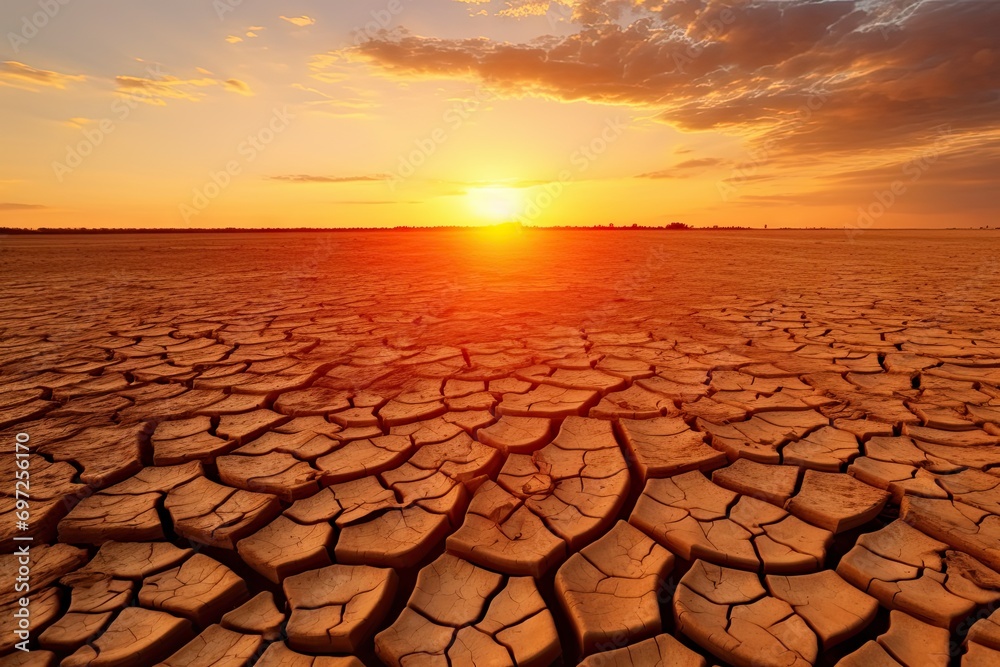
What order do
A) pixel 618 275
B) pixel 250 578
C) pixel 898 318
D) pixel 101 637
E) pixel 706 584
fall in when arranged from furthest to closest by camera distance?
pixel 618 275 < pixel 898 318 < pixel 250 578 < pixel 706 584 < pixel 101 637

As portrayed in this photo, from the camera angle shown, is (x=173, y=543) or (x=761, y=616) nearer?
(x=761, y=616)

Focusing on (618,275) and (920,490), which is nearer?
(920,490)

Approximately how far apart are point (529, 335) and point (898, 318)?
2.92 meters

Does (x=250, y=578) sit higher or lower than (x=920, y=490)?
lower

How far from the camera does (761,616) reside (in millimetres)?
1100

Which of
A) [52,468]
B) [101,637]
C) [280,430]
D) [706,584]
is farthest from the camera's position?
[280,430]

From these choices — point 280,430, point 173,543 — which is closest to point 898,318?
point 280,430

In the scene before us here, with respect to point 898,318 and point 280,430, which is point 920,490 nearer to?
point 280,430

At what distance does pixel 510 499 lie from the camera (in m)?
1.54

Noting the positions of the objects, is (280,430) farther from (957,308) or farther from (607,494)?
(957,308)

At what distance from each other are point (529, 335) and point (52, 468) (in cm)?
251

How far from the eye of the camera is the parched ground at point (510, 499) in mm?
1080

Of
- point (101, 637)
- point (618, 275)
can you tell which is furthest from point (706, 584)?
point (618, 275)

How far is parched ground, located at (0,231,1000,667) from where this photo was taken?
108 cm
